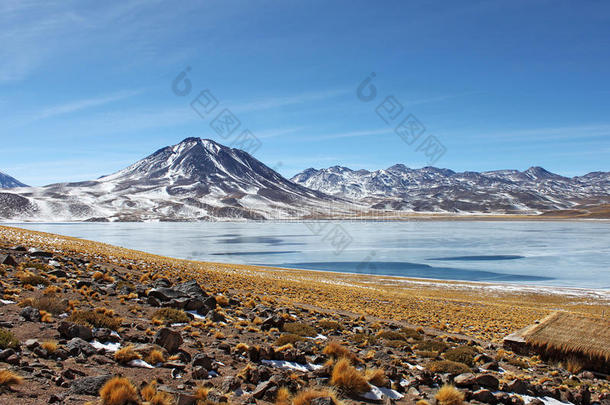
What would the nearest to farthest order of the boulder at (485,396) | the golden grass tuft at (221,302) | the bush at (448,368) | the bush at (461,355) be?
the boulder at (485,396)
the bush at (448,368)
the bush at (461,355)
the golden grass tuft at (221,302)

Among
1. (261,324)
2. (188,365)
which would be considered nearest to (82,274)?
(261,324)

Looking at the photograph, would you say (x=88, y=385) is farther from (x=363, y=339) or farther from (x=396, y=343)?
(x=396, y=343)

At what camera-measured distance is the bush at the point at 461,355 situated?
11539 millimetres

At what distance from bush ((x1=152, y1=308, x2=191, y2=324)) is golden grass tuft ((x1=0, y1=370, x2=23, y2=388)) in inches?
211

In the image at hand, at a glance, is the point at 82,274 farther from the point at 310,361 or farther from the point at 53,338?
the point at 310,361

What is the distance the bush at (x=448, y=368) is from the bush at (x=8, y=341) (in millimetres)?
9452

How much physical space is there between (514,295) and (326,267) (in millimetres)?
25423

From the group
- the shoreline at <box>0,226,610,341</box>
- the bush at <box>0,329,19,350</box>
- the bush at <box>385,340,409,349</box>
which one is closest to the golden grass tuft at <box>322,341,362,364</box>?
the bush at <box>385,340,409,349</box>

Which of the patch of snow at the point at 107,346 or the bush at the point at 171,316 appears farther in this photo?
the bush at the point at 171,316

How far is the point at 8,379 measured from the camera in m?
6.15

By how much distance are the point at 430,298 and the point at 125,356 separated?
28.1 m

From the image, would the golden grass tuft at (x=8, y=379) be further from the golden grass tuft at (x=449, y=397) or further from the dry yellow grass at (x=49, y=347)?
the golden grass tuft at (x=449, y=397)

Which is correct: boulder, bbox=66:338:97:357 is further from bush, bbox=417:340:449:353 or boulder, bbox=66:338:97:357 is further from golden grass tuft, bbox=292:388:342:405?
bush, bbox=417:340:449:353

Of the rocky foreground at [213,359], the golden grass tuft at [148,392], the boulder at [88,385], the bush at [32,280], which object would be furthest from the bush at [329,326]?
the bush at [32,280]
